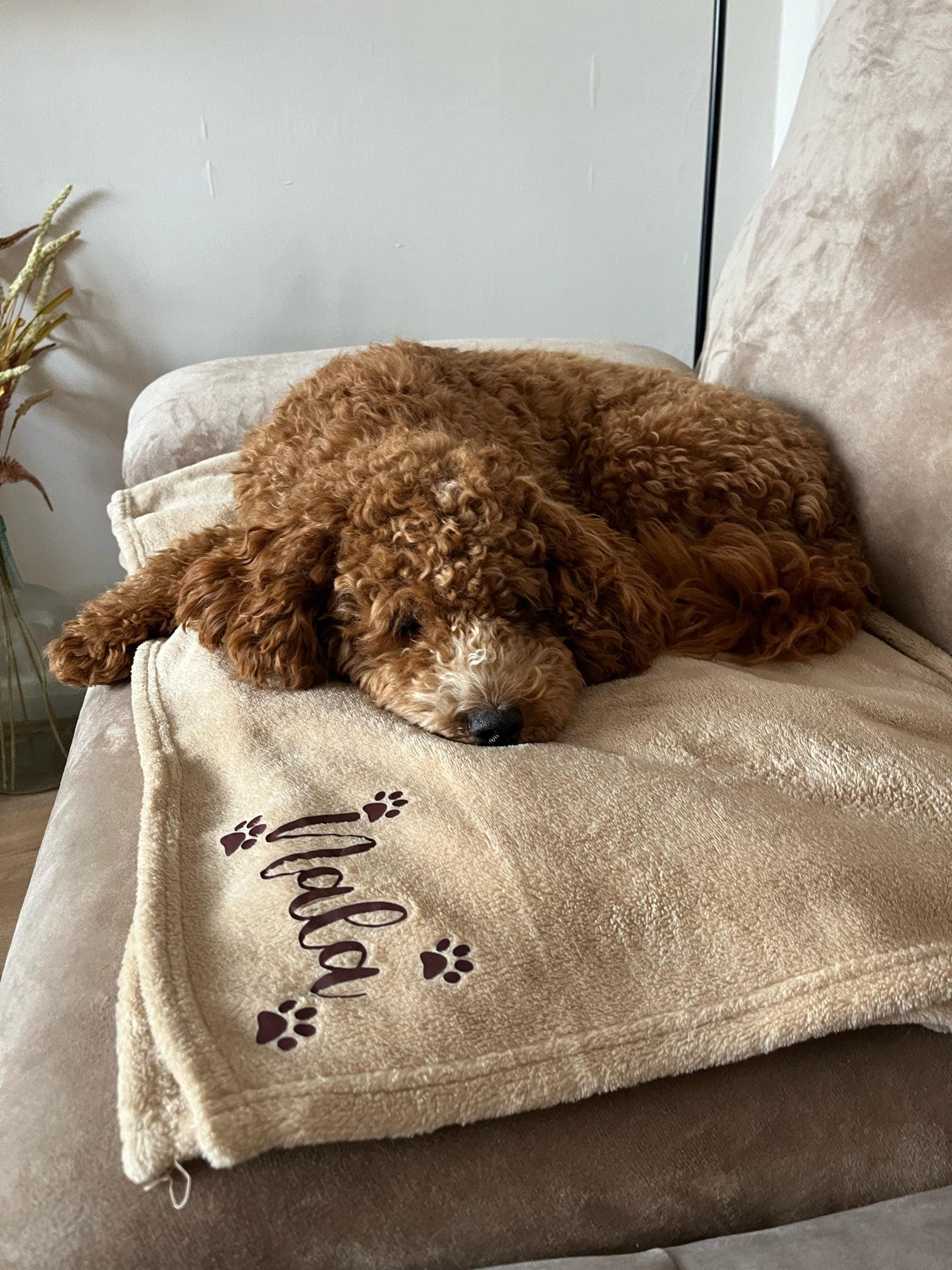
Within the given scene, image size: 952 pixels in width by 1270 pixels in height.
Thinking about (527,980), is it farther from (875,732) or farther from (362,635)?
(362,635)

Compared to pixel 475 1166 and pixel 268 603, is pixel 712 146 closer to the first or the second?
pixel 268 603

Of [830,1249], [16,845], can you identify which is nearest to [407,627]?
[830,1249]

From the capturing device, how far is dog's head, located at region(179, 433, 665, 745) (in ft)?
4.84

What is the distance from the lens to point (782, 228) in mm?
2020

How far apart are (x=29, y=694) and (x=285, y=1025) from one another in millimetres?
2316

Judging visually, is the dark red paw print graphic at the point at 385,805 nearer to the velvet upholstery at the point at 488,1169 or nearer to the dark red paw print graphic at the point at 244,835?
the dark red paw print graphic at the point at 244,835

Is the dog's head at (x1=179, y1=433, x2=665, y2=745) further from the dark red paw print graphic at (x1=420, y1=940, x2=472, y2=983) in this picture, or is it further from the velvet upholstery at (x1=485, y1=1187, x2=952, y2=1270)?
the velvet upholstery at (x1=485, y1=1187, x2=952, y2=1270)

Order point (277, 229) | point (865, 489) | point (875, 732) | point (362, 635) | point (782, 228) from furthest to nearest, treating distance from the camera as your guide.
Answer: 1. point (277, 229)
2. point (782, 228)
3. point (865, 489)
4. point (362, 635)
5. point (875, 732)

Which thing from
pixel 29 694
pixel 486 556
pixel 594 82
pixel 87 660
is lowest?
pixel 29 694

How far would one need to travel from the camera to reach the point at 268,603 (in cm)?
Result: 152

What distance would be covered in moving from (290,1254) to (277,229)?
292 cm

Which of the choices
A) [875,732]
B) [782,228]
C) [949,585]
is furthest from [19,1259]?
[782,228]

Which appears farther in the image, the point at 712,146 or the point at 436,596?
the point at 712,146

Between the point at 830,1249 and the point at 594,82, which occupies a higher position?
the point at 594,82
